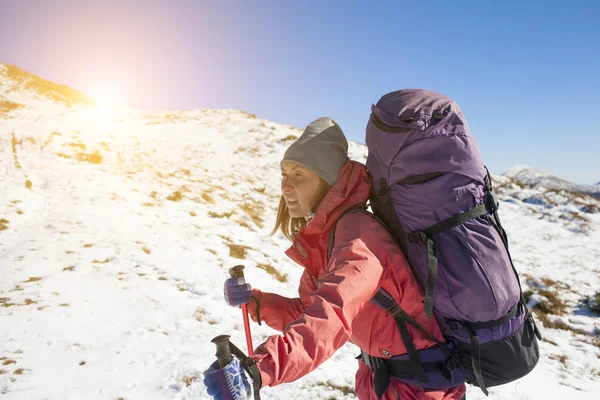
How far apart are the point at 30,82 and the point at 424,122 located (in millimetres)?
44380

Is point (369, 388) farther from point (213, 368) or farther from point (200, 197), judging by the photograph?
point (200, 197)

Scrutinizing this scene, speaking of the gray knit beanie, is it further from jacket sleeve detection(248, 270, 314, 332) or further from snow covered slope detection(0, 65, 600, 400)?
snow covered slope detection(0, 65, 600, 400)

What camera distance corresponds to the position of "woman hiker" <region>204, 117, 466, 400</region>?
1290 mm

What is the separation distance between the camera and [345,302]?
4.64 ft

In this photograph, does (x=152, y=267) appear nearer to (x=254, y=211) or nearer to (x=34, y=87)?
(x=254, y=211)

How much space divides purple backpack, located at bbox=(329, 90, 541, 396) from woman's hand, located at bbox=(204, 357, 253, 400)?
0.86 m

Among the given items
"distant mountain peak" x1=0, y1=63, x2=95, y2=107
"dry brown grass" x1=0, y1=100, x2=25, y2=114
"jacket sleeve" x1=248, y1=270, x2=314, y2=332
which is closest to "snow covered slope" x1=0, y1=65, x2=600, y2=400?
"dry brown grass" x1=0, y1=100, x2=25, y2=114

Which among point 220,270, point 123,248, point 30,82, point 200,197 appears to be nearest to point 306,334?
point 220,270

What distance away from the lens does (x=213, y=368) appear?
4.19 ft

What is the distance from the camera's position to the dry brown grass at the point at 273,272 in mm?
8062

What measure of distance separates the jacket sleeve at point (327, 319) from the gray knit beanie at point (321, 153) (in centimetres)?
65

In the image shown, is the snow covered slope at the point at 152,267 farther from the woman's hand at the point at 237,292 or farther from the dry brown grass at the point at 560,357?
the woman's hand at the point at 237,292

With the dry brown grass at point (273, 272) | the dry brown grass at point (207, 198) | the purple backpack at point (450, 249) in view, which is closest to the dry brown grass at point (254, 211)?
the dry brown grass at point (207, 198)

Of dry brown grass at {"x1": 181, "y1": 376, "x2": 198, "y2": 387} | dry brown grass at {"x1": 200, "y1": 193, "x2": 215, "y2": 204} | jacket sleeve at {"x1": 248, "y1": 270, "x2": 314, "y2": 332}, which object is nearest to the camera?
jacket sleeve at {"x1": 248, "y1": 270, "x2": 314, "y2": 332}
